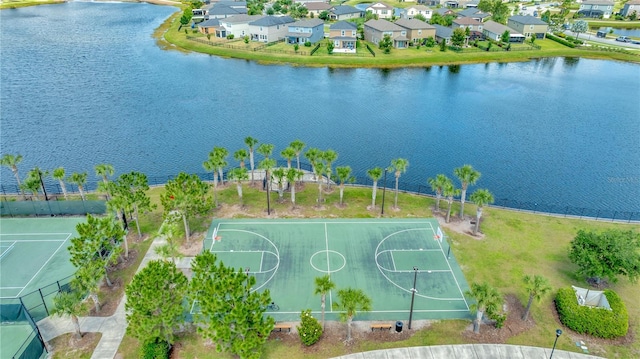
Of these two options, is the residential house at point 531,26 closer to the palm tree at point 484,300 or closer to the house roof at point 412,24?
the house roof at point 412,24

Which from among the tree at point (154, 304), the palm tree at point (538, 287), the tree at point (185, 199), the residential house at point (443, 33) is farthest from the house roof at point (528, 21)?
the tree at point (154, 304)

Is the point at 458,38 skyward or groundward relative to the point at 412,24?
groundward

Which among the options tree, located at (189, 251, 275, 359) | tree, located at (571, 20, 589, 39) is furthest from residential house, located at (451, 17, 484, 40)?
tree, located at (189, 251, 275, 359)

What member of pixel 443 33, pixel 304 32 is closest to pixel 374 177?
pixel 304 32

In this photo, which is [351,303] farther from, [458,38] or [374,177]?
[458,38]

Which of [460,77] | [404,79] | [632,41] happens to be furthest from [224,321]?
[632,41]

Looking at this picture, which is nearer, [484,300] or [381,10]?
[484,300]

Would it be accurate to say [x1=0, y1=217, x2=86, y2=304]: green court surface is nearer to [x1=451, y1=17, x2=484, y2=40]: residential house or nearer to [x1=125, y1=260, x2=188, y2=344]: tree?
[x1=125, y1=260, x2=188, y2=344]: tree
